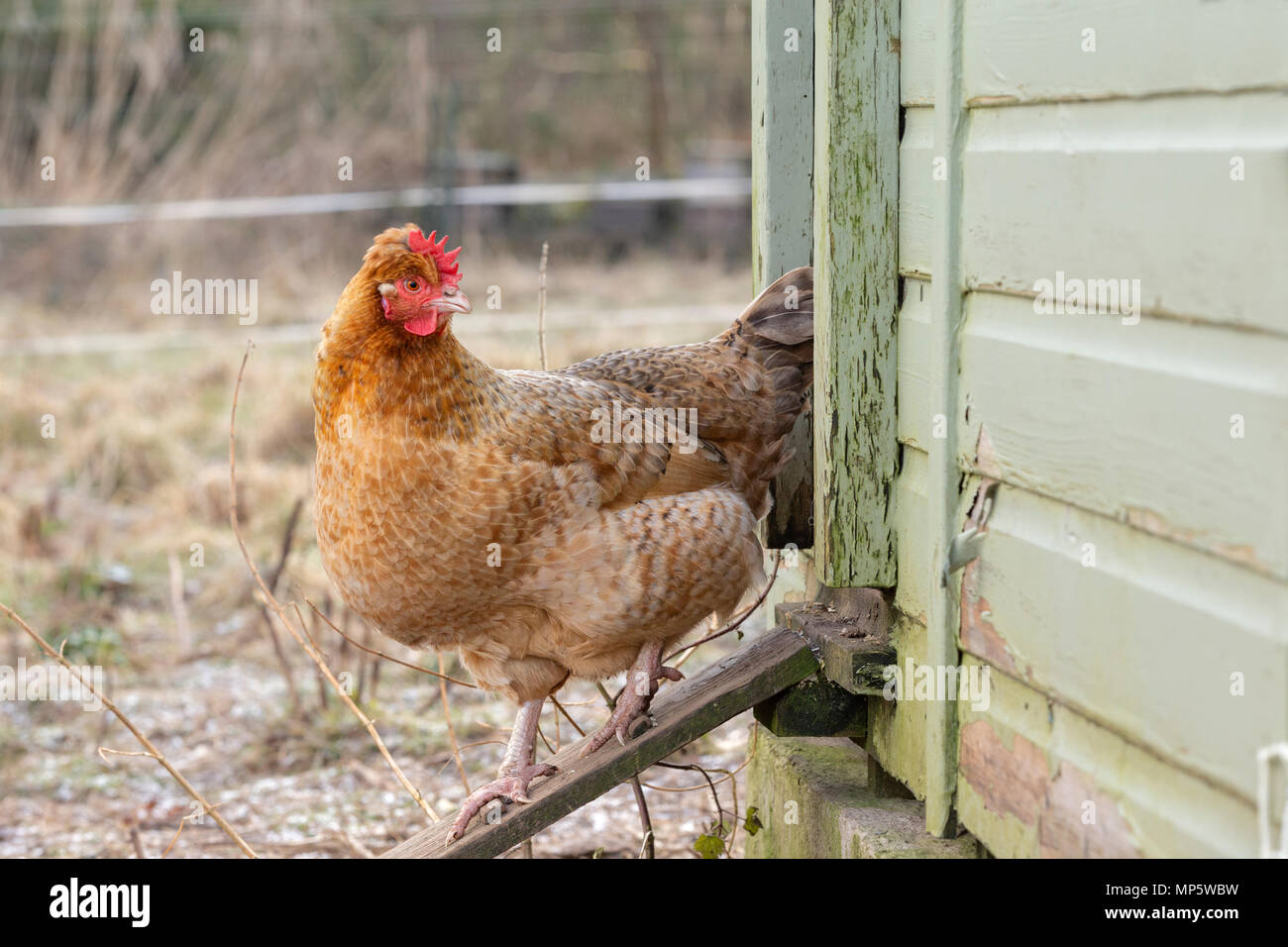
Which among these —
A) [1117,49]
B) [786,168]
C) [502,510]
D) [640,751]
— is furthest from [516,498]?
[1117,49]

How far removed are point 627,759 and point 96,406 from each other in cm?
602

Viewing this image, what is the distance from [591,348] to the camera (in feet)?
27.0

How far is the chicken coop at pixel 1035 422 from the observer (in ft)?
5.49

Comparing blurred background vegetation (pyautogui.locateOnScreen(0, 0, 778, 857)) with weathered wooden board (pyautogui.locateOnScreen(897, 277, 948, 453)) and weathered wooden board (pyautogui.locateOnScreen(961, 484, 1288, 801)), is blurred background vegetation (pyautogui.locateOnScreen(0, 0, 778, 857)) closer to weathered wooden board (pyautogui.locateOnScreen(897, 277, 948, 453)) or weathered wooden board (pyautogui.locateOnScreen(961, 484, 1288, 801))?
weathered wooden board (pyautogui.locateOnScreen(897, 277, 948, 453))

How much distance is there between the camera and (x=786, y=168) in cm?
325

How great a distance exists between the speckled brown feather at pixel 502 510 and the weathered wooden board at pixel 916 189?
68cm

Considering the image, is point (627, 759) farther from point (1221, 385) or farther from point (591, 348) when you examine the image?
point (591, 348)

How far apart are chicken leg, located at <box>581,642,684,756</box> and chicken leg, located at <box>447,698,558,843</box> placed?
0.13 m

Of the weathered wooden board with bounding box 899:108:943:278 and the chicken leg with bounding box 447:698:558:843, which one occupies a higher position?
the weathered wooden board with bounding box 899:108:943:278

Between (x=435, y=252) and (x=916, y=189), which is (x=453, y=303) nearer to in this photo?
(x=435, y=252)

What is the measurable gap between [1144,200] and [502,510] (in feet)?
4.50

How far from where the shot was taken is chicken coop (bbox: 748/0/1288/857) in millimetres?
1675

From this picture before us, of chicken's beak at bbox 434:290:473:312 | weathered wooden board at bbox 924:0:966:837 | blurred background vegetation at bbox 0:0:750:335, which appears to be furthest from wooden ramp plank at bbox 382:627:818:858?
blurred background vegetation at bbox 0:0:750:335

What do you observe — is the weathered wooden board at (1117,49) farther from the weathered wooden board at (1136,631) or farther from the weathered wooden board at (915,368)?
the weathered wooden board at (1136,631)
